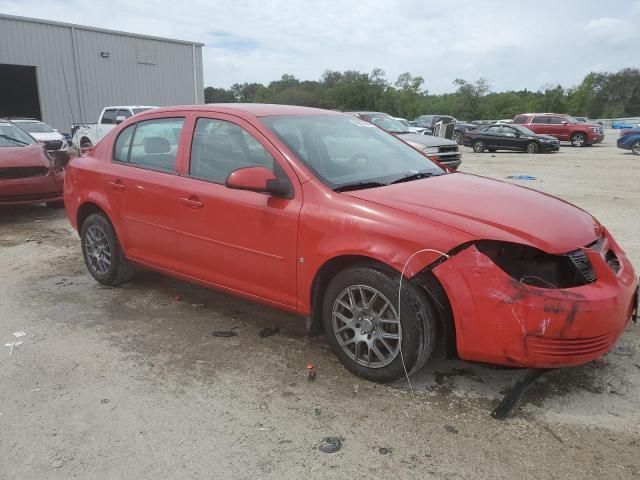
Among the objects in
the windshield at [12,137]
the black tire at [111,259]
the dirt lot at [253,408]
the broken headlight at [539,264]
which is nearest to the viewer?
the dirt lot at [253,408]

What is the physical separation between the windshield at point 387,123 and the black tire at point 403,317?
12.2 meters

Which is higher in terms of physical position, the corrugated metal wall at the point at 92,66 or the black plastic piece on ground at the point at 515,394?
the corrugated metal wall at the point at 92,66

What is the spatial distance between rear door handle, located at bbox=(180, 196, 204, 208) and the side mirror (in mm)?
564

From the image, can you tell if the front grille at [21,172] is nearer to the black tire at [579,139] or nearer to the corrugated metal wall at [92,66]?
the corrugated metal wall at [92,66]

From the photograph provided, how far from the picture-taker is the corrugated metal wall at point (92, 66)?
23.3 m

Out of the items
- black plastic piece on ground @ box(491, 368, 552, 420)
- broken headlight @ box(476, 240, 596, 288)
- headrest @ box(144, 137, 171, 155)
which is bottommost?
black plastic piece on ground @ box(491, 368, 552, 420)

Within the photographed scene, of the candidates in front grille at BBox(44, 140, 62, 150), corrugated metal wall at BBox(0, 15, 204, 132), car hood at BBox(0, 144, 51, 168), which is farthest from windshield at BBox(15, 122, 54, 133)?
car hood at BBox(0, 144, 51, 168)

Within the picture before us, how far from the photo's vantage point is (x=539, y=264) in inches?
118

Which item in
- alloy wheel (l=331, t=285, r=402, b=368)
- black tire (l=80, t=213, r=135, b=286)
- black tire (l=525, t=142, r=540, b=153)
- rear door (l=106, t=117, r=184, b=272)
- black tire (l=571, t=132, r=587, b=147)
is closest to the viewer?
alloy wheel (l=331, t=285, r=402, b=368)

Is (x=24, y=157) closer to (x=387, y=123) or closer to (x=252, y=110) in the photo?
(x=252, y=110)

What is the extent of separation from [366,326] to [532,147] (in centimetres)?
2261

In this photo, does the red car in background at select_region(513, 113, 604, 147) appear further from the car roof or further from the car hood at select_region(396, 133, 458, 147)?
the car roof

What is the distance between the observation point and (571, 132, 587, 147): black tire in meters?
27.3

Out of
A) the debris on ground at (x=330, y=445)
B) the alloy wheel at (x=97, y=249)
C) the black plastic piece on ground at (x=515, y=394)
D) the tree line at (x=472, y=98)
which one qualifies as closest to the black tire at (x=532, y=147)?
the alloy wheel at (x=97, y=249)
